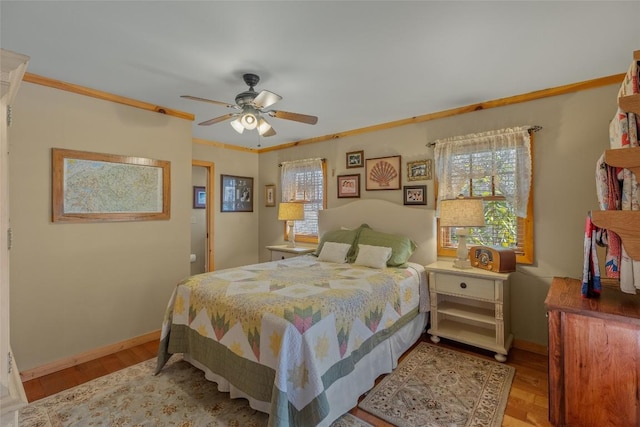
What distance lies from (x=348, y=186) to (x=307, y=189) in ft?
2.55

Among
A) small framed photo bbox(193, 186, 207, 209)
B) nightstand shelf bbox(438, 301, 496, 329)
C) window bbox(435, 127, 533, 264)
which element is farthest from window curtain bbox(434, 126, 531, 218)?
small framed photo bbox(193, 186, 207, 209)

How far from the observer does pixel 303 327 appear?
1689 millimetres

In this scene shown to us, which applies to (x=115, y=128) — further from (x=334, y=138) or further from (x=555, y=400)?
(x=555, y=400)

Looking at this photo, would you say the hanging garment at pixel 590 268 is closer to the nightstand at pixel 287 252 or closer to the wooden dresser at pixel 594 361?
the wooden dresser at pixel 594 361

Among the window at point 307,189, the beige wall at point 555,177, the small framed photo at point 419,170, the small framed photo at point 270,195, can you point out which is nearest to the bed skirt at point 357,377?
the beige wall at point 555,177

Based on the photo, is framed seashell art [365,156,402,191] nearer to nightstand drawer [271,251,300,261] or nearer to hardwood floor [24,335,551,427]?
nightstand drawer [271,251,300,261]

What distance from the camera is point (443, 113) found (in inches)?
130

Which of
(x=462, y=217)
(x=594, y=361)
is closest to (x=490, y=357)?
(x=594, y=361)

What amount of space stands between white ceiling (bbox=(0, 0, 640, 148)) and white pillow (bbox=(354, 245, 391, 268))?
155cm

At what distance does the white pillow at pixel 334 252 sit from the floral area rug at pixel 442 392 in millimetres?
1165

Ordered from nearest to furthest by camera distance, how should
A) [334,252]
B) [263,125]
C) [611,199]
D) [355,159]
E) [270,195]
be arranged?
[611,199]
[263,125]
[334,252]
[355,159]
[270,195]

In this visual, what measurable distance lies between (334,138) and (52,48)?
10.1ft

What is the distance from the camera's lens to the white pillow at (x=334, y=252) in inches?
130

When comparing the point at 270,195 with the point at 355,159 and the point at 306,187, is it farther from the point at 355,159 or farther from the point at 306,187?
the point at 355,159
